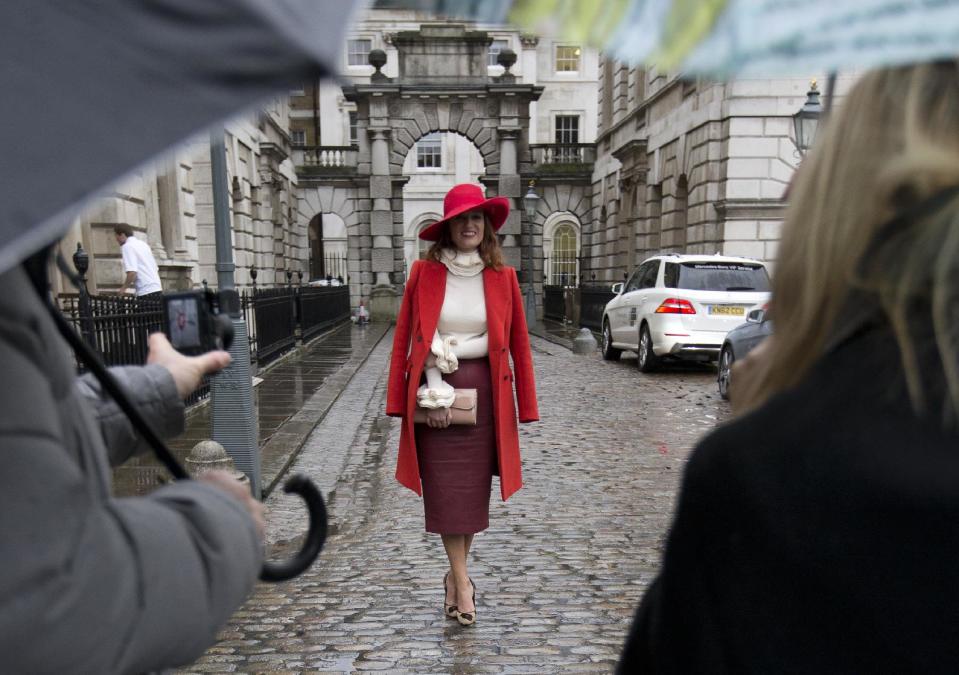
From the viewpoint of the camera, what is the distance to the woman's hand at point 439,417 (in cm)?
348

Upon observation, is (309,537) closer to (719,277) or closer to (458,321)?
(458,321)

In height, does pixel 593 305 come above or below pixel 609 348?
above

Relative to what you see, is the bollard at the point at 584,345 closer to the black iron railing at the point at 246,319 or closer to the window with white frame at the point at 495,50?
the black iron railing at the point at 246,319

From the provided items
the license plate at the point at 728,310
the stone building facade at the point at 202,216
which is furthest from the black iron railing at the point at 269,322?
the license plate at the point at 728,310

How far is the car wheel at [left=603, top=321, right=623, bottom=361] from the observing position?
14.0 metres

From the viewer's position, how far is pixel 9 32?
2.54 ft

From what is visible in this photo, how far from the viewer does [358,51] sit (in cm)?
4084

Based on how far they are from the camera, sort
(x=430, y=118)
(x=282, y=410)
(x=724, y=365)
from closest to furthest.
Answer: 1. (x=282, y=410)
2. (x=724, y=365)
3. (x=430, y=118)

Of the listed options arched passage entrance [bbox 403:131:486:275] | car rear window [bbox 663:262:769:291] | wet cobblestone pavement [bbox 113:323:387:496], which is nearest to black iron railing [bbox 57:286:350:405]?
wet cobblestone pavement [bbox 113:323:387:496]

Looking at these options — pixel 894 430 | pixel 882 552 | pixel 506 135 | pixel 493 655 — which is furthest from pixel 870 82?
pixel 506 135

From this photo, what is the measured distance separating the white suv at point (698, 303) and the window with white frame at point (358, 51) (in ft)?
109

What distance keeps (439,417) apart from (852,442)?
269cm

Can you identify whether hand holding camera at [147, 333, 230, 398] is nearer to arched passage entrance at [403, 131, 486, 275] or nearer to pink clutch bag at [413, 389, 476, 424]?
pink clutch bag at [413, 389, 476, 424]

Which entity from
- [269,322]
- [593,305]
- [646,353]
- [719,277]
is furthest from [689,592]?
[593,305]
